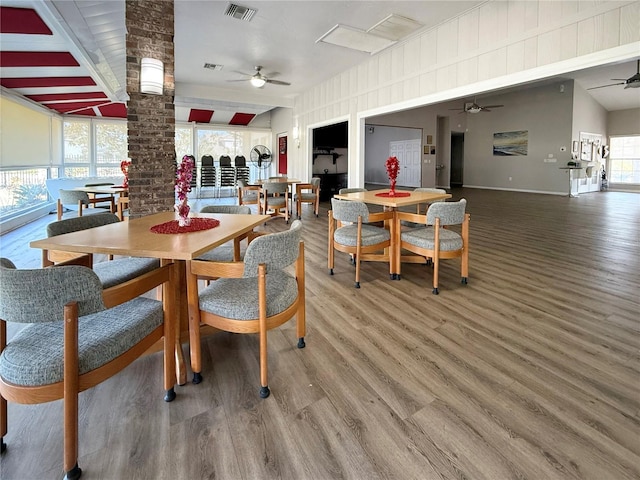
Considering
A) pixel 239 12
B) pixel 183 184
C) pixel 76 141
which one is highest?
pixel 239 12

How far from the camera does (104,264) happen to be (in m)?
2.32

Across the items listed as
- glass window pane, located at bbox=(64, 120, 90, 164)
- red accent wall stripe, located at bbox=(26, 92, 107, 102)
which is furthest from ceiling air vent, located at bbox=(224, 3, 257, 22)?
glass window pane, located at bbox=(64, 120, 90, 164)

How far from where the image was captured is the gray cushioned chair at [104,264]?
1.93m

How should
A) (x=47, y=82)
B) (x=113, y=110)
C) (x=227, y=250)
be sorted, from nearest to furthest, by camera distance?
(x=227, y=250)
(x=47, y=82)
(x=113, y=110)

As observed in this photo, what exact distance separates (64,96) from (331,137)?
6777 mm

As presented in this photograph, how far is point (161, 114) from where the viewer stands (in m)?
3.59

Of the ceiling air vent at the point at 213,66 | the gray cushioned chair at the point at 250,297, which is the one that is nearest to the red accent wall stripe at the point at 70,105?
the ceiling air vent at the point at 213,66

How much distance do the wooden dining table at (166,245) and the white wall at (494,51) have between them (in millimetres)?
3975

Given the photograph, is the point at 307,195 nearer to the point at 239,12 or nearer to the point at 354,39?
the point at 354,39

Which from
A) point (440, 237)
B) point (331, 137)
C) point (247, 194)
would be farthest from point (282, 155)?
point (440, 237)

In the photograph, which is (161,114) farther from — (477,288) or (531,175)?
(531,175)

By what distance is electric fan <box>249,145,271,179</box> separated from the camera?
12703 millimetres

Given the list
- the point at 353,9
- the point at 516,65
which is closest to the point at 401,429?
the point at 516,65

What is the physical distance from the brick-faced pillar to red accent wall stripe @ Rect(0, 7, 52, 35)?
1.66 metres
